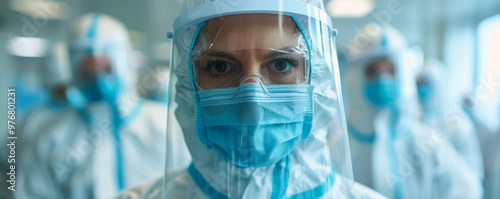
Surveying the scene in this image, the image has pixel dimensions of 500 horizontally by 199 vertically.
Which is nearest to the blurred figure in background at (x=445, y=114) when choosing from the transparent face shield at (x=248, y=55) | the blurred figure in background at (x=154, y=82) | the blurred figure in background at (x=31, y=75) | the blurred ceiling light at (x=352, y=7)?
the blurred ceiling light at (x=352, y=7)

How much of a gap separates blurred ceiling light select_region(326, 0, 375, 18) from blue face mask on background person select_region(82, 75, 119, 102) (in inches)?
54.4

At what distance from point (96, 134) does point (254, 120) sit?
4.42ft

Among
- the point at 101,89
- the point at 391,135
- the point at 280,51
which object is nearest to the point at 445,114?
the point at 391,135

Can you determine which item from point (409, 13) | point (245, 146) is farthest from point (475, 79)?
point (245, 146)

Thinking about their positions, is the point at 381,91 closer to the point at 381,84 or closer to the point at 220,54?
the point at 381,84

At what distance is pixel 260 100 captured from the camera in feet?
1.94

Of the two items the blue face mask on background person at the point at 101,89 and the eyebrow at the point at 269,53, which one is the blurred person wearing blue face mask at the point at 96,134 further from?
the eyebrow at the point at 269,53

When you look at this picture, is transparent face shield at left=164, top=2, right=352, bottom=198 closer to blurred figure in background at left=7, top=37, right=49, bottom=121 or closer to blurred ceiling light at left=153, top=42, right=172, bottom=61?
blurred ceiling light at left=153, top=42, right=172, bottom=61

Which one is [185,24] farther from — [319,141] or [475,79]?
[475,79]

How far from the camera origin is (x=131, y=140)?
163 cm

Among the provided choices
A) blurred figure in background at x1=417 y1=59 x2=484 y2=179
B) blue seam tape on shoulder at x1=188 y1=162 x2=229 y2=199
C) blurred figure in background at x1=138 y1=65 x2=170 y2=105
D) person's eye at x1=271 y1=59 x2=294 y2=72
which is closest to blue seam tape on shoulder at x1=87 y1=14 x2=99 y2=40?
blurred figure in background at x1=138 y1=65 x2=170 y2=105

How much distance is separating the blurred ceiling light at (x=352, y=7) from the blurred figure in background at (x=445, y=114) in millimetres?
985

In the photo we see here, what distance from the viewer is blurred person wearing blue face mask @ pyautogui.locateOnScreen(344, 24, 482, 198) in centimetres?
158

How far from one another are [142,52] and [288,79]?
2762mm
